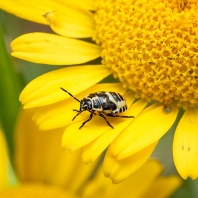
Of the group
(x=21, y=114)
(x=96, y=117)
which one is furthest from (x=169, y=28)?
(x=21, y=114)

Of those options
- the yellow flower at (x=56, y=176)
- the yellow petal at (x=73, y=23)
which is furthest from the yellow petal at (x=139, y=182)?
the yellow petal at (x=73, y=23)

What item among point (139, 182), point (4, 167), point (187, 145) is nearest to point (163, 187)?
point (139, 182)

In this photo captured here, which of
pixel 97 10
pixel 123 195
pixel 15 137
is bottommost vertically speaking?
pixel 123 195

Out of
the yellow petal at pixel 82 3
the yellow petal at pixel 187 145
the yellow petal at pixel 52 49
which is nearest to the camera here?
the yellow petal at pixel 187 145

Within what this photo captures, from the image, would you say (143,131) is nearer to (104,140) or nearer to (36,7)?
(104,140)

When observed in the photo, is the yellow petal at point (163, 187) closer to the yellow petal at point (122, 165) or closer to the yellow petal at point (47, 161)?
the yellow petal at point (47, 161)

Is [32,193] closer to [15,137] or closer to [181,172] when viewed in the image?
[15,137]

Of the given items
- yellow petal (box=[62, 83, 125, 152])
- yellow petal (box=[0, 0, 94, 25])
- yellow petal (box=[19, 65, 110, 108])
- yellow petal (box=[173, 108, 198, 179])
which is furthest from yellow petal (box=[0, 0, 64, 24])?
yellow petal (box=[173, 108, 198, 179])
